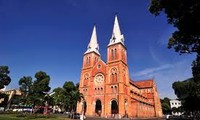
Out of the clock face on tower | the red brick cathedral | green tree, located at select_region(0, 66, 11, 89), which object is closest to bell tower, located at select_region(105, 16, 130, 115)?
the red brick cathedral

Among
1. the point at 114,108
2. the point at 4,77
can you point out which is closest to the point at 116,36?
the point at 114,108

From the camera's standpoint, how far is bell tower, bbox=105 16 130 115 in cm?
5570

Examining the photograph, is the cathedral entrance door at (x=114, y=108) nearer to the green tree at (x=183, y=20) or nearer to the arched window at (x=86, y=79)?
the arched window at (x=86, y=79)

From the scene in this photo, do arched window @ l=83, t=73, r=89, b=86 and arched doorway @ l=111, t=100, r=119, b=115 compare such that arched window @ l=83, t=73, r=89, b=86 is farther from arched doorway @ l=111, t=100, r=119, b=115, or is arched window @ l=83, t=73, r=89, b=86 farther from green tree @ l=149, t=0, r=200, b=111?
green tree @ l=149, t=0, r=200, b=111

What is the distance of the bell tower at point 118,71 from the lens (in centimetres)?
5570

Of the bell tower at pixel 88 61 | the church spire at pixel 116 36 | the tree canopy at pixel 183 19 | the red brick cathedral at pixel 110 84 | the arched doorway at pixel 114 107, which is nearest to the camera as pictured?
the tree canopy at pixel 183 19

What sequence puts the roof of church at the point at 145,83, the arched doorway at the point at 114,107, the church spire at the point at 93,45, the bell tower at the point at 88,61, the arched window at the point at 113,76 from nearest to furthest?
1. the arched doorway at the point at 114,107
2. the arched window at the point at 113,76
3. the bell tower at the point at 88,61
4. the church spire at the point at 93,45
5. the roof of church at the point at 145,83

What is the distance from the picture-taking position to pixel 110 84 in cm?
5975

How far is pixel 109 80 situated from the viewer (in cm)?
6084

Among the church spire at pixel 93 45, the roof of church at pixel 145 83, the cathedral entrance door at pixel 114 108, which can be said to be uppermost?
the church spire at pixel 93 45

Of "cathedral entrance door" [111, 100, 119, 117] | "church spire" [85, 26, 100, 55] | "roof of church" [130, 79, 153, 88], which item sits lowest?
"cathedral entrance door" [111, 100, 119, 117]

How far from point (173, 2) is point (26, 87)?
5964cm

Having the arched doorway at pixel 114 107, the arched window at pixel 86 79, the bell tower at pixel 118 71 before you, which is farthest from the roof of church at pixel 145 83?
the arched doorway at pixel 114 107

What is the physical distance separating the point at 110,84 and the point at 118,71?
5279mm
